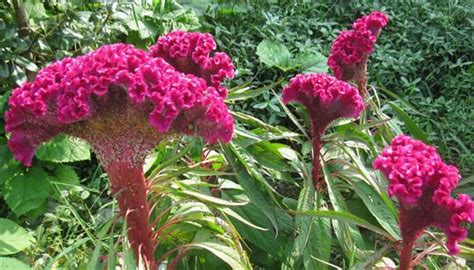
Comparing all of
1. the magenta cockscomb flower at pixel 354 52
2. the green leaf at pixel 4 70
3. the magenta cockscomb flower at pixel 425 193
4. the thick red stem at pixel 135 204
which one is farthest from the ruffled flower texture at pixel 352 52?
the green leaf at pixel 4 70

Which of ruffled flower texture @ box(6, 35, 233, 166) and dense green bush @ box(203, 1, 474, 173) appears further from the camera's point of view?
dense green bush @ box(203, 1, 474, 173)

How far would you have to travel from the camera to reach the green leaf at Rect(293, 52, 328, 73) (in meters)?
4.39

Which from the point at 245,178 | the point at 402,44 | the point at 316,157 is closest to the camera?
the point at 245,178

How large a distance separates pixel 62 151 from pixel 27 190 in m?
0.27

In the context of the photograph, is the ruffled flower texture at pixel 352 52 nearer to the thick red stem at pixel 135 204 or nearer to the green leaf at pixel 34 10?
the thick red stem at pixel 135 204

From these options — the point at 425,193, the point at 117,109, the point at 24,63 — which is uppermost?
the point at 117,109

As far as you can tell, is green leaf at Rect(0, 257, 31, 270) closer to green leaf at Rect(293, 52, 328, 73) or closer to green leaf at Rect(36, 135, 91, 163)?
green leaf at Rect(36, 135, 91, 163)

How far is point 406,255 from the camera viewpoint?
1.93m

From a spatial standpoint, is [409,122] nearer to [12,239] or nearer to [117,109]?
[117,109]

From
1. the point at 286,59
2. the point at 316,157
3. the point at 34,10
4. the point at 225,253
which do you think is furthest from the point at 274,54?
the point at 225,253

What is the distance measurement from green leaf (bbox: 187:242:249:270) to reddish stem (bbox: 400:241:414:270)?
495 millimetres

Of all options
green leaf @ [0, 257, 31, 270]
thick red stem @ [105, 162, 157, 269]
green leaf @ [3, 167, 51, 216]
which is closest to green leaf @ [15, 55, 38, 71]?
green leaf @ [3, 167, 51, 216]

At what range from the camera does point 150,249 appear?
2029mm

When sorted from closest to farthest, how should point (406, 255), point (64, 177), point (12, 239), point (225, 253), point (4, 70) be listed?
1. point (406, 255)
2. point (225, 253)
3. point (12, 239)
4. point (4, 70)
5. point (64, 177)
